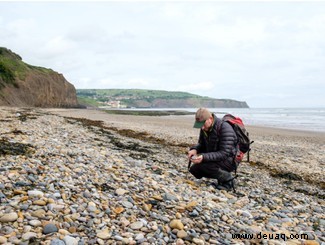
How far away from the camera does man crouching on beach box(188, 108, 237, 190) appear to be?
6.75m

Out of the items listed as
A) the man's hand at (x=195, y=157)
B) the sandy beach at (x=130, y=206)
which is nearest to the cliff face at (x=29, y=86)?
the sandy beach at (x=130, y=206)

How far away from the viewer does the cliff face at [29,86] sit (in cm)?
5894

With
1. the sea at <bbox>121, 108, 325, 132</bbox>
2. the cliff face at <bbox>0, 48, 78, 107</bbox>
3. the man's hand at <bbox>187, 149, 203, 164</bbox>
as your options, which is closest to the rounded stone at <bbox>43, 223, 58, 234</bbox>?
the man's hand at <bbox>187, 149, 203, 164</bbox>

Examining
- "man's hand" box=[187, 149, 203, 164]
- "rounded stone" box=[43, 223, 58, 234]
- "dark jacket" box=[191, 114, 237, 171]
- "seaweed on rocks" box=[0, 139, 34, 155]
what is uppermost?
"dark jacket" box=[191, 114, 237, 171]

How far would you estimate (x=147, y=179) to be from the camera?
22.7 feet

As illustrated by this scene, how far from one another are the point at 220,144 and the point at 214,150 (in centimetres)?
32

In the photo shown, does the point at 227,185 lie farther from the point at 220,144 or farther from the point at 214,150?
the point at 220,144

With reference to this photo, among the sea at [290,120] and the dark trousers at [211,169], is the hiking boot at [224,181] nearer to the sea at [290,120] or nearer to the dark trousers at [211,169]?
the dark trousers at [211,169]

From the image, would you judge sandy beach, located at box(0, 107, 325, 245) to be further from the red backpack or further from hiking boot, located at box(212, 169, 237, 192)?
the red backpack

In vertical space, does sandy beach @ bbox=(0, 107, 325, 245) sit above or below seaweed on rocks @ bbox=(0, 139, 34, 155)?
below

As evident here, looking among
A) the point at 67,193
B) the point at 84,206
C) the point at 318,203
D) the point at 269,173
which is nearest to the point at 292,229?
the point at 318,203

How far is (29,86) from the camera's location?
226ft

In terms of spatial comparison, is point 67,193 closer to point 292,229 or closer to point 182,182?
point 182,182

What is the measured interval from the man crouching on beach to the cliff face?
52.9m
